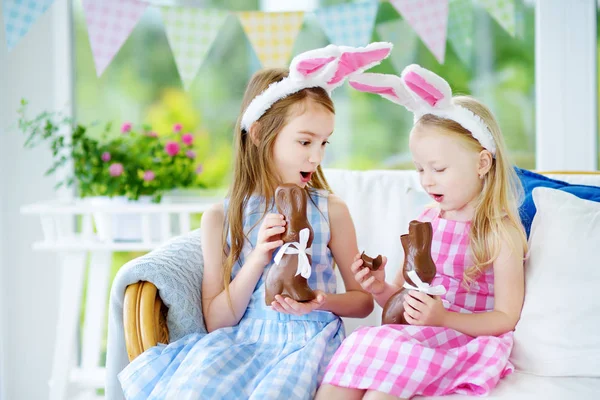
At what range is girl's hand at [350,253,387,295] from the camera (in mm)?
1521

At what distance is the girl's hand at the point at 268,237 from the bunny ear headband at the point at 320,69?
0.31m

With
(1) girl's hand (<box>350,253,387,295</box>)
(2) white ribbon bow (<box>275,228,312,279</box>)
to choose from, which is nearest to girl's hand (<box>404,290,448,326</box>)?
(1) girl's hand (<box>350,253,387,295</box>)

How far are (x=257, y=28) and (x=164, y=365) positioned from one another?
1.38 meters

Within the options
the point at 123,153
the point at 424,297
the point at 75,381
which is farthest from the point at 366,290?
the point at 75,381

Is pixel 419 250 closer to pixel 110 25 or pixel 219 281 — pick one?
pixel 219 281

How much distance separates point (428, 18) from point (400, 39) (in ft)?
0.65

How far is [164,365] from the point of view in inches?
55.3

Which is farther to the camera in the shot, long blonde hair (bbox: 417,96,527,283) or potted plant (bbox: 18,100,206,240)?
potted plant (bbox: 18,100,206,240)

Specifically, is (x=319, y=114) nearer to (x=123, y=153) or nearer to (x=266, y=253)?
(x=266, y=253)

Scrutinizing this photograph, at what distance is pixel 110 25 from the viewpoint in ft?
7.75

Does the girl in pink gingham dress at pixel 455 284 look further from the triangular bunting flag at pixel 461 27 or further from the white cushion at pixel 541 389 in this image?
the triangular bunting flag at pixel 461 27

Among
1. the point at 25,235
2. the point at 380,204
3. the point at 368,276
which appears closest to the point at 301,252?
the point at 368,276

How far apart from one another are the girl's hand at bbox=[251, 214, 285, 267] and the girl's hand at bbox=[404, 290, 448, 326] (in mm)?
306

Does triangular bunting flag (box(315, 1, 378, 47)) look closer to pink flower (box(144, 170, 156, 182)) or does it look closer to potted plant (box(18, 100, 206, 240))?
potted plant (box(18, 100, 206, 240))
